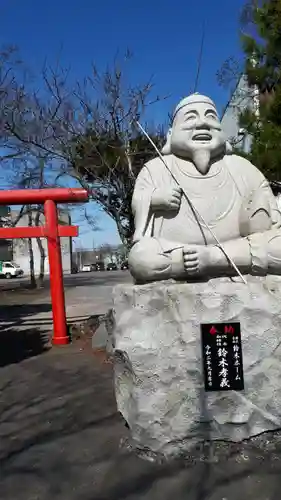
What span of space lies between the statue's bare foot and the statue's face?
2.65ft

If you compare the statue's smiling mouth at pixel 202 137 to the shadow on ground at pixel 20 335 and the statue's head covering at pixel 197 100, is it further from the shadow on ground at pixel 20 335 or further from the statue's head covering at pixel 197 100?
the shadow on ground at pixel 20 335

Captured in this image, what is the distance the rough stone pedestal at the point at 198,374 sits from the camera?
2.98m

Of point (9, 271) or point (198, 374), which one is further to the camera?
point (9, 271)

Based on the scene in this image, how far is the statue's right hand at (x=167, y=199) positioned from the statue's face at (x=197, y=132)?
14.4 inches

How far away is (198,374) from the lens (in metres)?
3.00

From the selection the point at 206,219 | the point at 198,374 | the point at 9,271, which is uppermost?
the point at 9,271

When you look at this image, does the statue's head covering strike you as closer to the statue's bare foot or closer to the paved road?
the statue's bare foot

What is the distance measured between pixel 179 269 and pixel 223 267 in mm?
302

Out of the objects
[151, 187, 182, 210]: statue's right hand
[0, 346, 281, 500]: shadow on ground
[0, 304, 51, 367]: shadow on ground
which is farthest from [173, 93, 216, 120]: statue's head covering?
[0, 304, 51, 367]: shadow on ground

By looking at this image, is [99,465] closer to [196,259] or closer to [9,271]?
[196,259]

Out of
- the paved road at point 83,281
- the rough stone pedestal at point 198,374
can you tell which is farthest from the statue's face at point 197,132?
the paved road at point 83,281

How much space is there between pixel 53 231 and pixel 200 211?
4922 millimetres

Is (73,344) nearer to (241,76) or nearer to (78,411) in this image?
(78,411)

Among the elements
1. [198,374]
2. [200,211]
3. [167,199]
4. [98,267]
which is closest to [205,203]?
[200,211]
